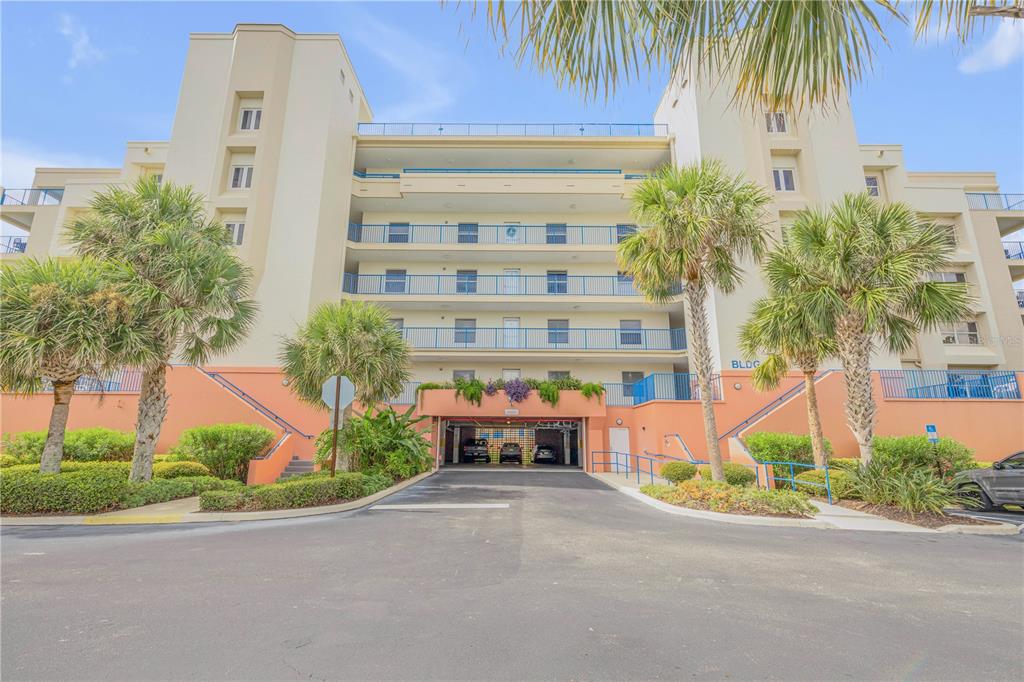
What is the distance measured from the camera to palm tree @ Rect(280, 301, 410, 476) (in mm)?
12898

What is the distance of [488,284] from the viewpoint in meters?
24.9

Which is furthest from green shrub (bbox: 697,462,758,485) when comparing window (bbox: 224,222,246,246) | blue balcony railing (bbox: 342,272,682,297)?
window (bbox: 224,222,246,246)

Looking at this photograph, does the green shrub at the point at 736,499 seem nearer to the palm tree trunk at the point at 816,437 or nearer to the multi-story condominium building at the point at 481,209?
the palm tree trunk at the point at 816,437

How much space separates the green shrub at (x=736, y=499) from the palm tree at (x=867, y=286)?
264 cm

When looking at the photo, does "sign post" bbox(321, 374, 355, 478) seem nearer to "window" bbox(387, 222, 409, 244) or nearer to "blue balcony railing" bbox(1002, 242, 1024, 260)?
"window" bbox(387, 222, 409, 244)

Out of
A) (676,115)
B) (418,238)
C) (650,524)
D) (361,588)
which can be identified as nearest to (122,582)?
(361,588)

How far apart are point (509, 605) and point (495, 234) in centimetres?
2314

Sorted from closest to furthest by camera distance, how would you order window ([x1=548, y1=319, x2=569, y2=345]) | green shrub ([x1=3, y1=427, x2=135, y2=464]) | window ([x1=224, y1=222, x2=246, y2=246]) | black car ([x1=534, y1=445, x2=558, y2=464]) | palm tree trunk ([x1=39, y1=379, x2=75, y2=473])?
palm tree trunk ([x1=39, y1=379, x2=75, y2=473])
green shrub ([x1=3, y1=427, x2=135, y2=464])
window ([x1=224, y1=222, x2=246, y2=246])
window ([x1=548, y1=319, x2=569, y2=345])
black car ([x1=534, y1=445, x2=558, y2=464])

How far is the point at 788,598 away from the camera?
14.9ft

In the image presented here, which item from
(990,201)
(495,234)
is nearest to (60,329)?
(495,234)

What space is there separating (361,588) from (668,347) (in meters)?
Answer: 21.1

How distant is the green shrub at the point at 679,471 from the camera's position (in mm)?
13383

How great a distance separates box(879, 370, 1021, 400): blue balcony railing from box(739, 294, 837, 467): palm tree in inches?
245

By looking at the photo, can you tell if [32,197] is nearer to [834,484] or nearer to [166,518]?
[166,518]
